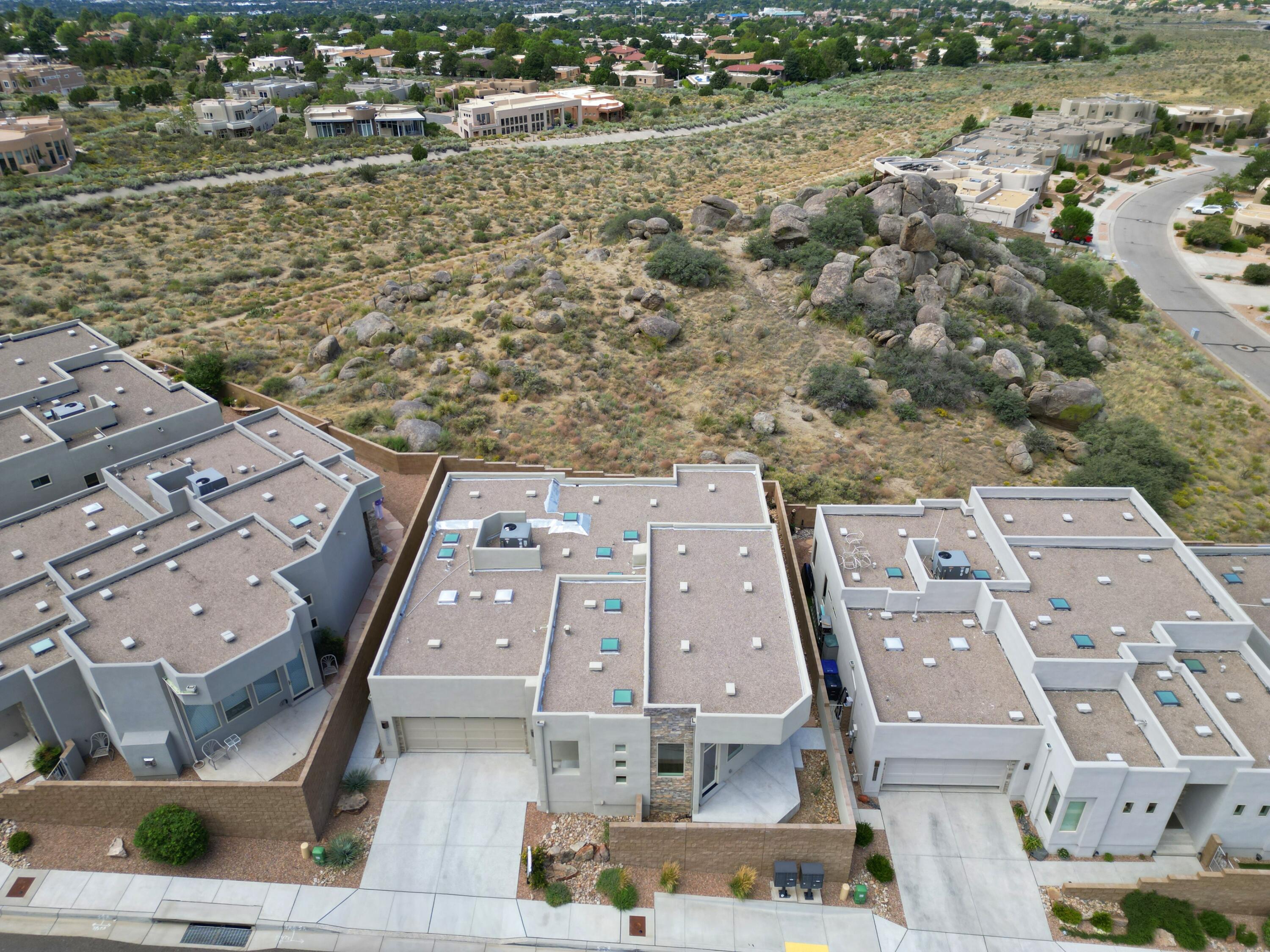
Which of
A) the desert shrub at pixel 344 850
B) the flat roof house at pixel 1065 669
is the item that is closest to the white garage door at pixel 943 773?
the flat roof house at pixel 1065 669

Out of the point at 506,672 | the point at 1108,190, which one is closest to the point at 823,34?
the point at 1108,190

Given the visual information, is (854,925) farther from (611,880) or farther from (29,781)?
(29,781)

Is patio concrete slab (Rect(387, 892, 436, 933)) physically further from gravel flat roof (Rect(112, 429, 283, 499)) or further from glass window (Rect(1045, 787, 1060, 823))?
glass window (Rect(1045, 787, 1060, 823))

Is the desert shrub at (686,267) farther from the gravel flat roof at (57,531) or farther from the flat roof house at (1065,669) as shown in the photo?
the gravel flat roof at (57,531)

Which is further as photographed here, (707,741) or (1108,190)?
(1108,190)

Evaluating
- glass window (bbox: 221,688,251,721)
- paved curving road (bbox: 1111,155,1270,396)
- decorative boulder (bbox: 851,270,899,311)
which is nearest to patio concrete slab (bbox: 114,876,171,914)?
glass window (bbox: 221,688,251,721)

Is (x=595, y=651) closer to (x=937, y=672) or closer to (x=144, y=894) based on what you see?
(x=937, y=672)
